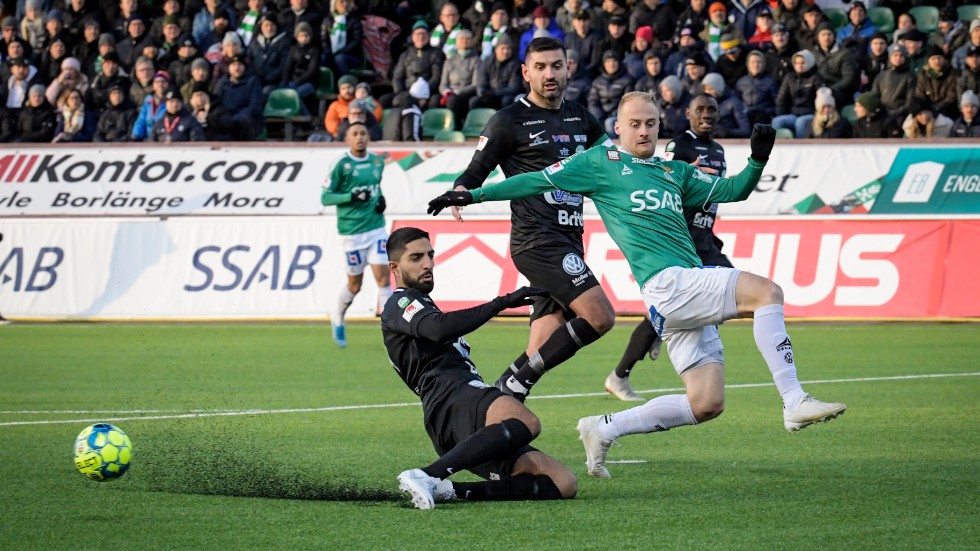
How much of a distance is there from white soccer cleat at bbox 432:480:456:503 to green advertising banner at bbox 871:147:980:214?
42.0ft

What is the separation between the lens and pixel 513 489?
6840 mm

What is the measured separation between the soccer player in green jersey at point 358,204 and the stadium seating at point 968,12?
426 inches

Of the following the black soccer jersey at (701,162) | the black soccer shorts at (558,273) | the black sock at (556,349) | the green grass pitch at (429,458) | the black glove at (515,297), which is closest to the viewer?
the green grass pitch at (429,458)

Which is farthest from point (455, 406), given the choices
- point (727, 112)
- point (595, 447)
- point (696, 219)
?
point (727, 112)

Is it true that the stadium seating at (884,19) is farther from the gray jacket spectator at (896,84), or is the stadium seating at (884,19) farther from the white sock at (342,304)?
the white sock at (342,304)

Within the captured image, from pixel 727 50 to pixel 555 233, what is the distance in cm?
1278

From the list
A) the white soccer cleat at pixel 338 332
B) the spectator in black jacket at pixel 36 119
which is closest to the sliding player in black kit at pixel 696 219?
the white soccer cleat at pixel 338 332

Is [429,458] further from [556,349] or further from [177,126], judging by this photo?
[177,126]

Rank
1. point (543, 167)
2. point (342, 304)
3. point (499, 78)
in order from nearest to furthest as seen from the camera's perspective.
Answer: point (543, 167)
point (342, 304)
point (499, 78)

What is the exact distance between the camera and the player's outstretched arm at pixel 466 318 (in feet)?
21.4

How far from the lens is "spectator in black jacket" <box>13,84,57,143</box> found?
76.3ft

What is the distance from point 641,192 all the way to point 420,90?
1529 cm

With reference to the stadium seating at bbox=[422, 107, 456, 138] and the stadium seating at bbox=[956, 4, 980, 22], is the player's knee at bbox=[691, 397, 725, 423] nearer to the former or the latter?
the stadium seating at bbox=[422, 107, 456, 138]

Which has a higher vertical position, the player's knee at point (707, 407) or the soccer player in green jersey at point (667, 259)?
the soccer player in green jersey at point (667, 259)
